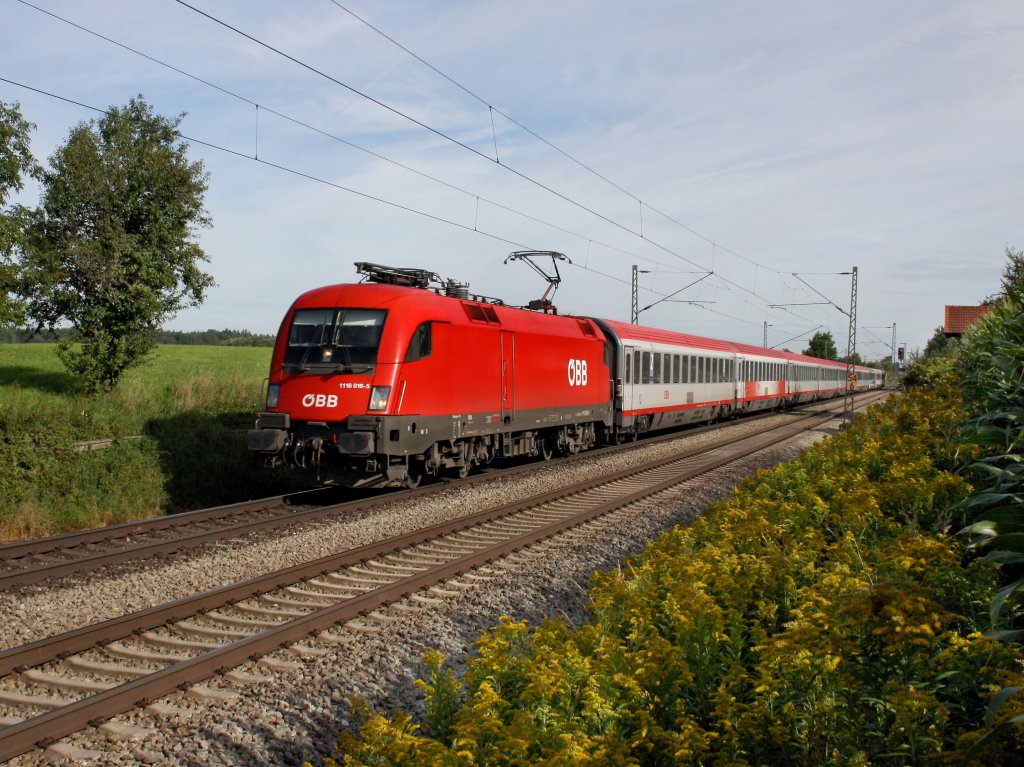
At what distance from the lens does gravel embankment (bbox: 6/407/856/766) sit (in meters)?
4.54

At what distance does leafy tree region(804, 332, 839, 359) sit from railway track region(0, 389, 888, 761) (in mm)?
87876

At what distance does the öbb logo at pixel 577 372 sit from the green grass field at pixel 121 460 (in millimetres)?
6902

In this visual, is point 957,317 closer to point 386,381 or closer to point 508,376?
point 508,376

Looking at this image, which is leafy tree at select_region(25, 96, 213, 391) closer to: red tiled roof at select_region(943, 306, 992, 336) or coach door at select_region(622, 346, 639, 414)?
coach door at select_region(622, 346, 639, 414)

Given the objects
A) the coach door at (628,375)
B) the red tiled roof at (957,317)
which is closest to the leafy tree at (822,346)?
the red tiled roof at (957,317)

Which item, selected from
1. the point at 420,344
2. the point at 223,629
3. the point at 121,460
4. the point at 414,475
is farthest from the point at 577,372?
the point at 223,629

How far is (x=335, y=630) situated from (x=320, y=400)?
575cm

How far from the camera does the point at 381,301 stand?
39.4 feet

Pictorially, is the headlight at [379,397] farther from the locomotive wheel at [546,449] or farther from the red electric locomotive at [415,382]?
the locomotive wheel at [546,449]

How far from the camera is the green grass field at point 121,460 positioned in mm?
12008

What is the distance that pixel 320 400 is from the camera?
11.7 m

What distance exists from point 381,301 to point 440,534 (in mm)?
4009

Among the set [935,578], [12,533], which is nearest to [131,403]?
[12,533]

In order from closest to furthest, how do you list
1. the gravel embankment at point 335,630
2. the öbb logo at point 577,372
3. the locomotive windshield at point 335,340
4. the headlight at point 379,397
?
the gravel embankment at point 335,630, the headlight at point 379,397, the locomotive windshield at point 335,340, the öbb logo at point 577,372
